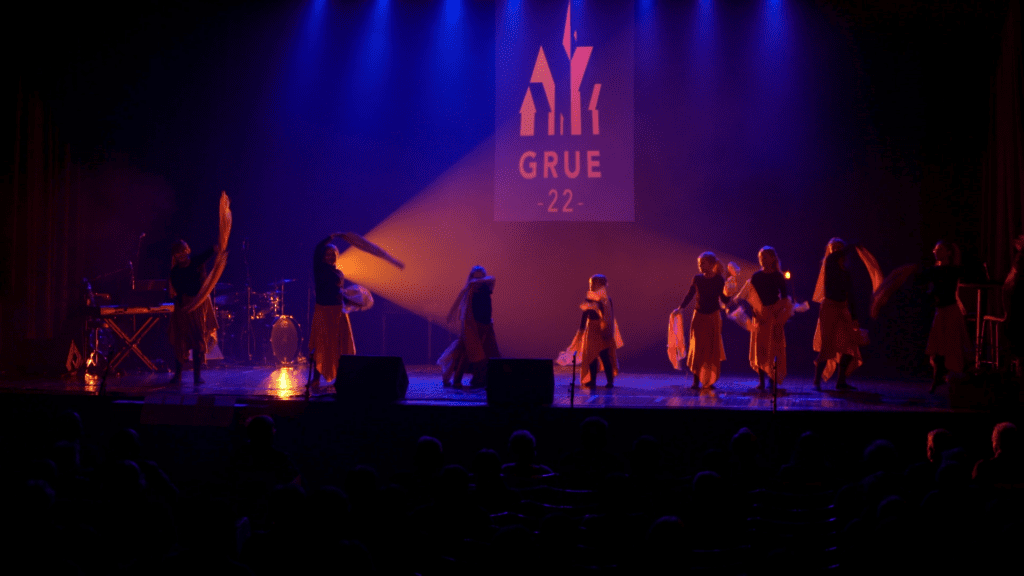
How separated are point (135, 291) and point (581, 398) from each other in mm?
6526

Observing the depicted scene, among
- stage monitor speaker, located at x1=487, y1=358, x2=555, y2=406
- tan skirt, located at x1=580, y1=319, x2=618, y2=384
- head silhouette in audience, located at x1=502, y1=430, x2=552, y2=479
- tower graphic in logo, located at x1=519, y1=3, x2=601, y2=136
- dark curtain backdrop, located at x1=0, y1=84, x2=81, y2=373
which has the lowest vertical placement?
head silhouette in audience, located at x1=502, y1=430, x2=552, y2=479

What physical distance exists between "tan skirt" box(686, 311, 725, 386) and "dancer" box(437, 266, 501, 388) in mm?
2441

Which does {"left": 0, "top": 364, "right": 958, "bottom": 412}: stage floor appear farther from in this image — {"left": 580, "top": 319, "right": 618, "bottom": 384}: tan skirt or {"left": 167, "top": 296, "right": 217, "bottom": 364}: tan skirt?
{"left": 167, "top": 296, "right": 217, "bottom": 364}: tan skirt

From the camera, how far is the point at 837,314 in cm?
851

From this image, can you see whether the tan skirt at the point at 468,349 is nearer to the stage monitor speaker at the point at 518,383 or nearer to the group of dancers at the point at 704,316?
the group of dancers at the point at 704,316

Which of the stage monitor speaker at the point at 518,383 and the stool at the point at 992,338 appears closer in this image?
the stage monitor speaker at the point at 518,383

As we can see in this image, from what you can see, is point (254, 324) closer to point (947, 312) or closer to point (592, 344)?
point (592, 344)

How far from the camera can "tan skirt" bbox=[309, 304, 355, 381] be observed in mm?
8789

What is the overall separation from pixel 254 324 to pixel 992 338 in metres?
10.3

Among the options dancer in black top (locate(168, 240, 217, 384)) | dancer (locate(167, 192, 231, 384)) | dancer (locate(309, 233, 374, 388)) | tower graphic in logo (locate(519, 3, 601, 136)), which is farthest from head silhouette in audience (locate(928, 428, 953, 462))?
dancer in black top (locate(168, 240, 217, 384))

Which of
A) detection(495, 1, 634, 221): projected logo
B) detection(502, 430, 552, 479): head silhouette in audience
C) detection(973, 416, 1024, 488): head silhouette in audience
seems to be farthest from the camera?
detection(495, 1, 634, 221): projected logo

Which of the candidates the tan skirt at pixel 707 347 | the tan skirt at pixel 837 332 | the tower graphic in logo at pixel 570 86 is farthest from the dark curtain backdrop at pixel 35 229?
the tan skirt at pixel 837 332

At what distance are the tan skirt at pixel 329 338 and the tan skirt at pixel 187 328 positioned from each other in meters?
1.39

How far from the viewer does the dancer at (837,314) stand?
8.45 metres
